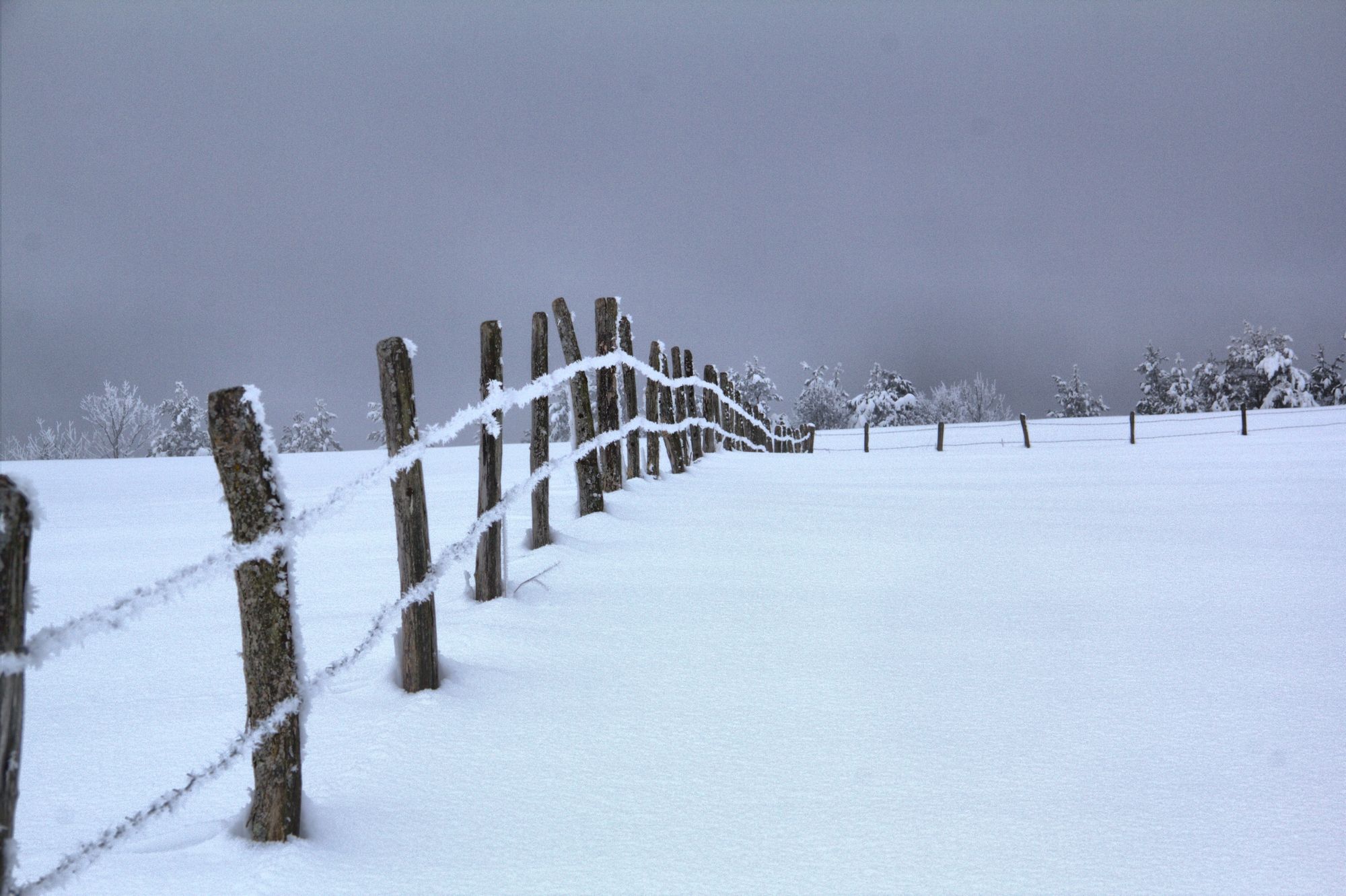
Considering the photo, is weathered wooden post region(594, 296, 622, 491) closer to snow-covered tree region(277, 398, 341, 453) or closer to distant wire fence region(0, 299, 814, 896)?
distant wire fence region(0, 299, 814, 896)

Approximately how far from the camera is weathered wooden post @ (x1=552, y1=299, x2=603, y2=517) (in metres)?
5.47

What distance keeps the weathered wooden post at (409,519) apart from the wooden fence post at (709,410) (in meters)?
11.3

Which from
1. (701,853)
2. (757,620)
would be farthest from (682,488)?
(701,853)

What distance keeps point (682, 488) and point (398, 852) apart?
6.15 meters

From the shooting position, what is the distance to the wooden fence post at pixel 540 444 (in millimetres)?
4508

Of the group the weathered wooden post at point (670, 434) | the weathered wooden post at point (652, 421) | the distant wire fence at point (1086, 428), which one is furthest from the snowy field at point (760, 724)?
the distant wire fence at point (1086, 428)

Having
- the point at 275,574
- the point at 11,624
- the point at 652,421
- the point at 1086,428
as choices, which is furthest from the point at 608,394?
the point at 1086,428

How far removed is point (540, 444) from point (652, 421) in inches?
149

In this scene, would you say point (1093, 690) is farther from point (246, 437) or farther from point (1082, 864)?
point (246, 437)

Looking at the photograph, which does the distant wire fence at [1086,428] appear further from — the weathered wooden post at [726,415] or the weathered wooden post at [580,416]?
the weathered wooden post at [580,416]

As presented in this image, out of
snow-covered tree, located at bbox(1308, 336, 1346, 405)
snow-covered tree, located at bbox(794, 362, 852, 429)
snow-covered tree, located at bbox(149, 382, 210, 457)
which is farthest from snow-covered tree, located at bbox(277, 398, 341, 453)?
snow-covered tree, located at bbox(1308, 336, 1346, 405)

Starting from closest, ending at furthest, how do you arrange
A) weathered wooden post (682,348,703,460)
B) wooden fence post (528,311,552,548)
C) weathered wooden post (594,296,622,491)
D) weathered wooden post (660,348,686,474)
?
wooden fence post (528,311,552,548), weathered wooden post (594,296,622,491), weathered wooden post (660,348,686,474), weathered wooden post (682,348,703,460)

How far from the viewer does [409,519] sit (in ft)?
8.39

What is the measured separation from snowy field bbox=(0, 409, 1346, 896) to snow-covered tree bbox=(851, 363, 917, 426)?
5858 centimetres
